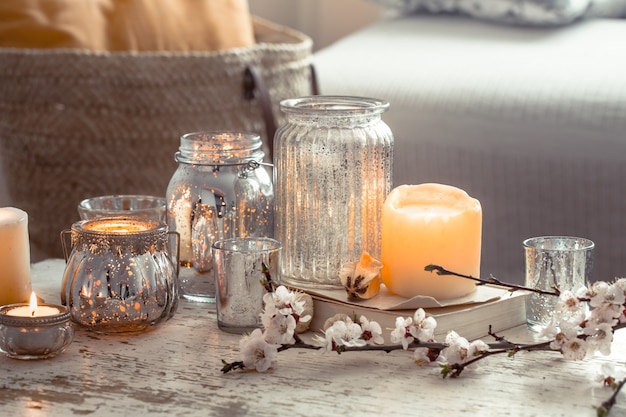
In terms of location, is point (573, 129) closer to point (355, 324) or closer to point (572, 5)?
point (572, 5)

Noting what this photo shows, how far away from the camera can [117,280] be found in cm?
88

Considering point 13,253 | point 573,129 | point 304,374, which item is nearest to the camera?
point 304,374

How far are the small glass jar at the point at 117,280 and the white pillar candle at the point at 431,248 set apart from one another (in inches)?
8.0

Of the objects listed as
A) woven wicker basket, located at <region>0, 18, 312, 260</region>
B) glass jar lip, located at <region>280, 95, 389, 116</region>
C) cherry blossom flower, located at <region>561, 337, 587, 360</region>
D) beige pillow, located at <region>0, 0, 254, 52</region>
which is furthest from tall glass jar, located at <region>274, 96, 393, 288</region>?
beige pillow, located at <region>0, 0, 254, 52</region>

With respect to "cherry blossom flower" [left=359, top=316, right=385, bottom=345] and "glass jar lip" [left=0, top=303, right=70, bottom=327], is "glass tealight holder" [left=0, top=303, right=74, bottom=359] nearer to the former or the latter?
"glass jar lip" [left=0, top=303, right=70, bottom=327]

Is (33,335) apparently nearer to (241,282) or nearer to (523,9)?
(241,282)

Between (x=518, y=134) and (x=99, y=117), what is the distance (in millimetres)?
710

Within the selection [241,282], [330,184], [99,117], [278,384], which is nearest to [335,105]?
[330,184]

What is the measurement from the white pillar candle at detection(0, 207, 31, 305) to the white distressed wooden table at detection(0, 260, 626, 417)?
105 mm

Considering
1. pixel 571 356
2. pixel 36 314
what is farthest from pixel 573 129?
pixel 36 314

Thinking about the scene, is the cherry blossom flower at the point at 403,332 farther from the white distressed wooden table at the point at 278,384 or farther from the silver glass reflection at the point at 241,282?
the silver glass reflection at the point at 241,282

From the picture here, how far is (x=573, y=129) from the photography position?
1719 mm

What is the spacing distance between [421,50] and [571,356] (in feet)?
4.41

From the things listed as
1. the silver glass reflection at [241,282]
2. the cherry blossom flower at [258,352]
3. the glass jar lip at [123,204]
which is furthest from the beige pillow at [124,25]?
the cherry blossom flower at [258,352]
